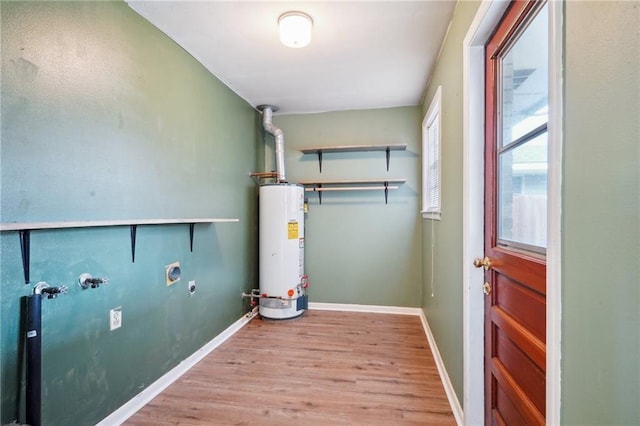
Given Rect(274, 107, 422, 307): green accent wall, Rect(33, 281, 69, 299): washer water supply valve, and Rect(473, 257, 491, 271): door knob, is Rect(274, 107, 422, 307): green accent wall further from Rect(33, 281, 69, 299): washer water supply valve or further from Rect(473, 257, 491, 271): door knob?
Rect(33, 281, 69, 299): washer water supply valve

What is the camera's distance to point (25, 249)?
1.17 m

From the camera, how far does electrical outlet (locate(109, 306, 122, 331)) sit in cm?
159

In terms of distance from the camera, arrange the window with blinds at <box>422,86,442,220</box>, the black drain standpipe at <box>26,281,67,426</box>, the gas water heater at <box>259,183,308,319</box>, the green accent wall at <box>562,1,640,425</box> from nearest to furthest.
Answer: the green accent wall at <box>562,1,640,425</box> → the black drain standpipe at <box>26,281,67,426</box> → the window with blinds at <box>422,86,442,220</box> → the gas water heater at <box>259,183,308,319</box>

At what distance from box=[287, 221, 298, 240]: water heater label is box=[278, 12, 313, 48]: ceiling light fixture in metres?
1.80

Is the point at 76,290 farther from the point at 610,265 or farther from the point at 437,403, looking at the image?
the point at 437,403

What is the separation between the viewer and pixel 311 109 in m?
3.43

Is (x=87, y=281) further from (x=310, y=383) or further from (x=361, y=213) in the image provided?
(x=361, y=213)

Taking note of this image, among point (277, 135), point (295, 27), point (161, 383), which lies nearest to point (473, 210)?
point (295, 27)

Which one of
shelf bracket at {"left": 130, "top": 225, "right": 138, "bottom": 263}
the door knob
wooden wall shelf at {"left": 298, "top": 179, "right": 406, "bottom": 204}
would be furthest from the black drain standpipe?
wooden wall shelf at {"left": 298, "top": 179, "right": 406, "bottom": 204}

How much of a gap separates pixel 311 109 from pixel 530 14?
104 inches

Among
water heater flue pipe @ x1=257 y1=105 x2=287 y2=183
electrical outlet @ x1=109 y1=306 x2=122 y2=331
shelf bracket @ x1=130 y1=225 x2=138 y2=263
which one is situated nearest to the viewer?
electrical outlet @ x1=109 y1=306 x2=122 y2=331

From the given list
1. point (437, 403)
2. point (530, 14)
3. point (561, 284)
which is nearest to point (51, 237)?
point (561, 284)

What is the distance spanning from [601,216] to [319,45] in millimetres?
2062

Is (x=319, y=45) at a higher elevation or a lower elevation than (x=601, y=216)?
higher
